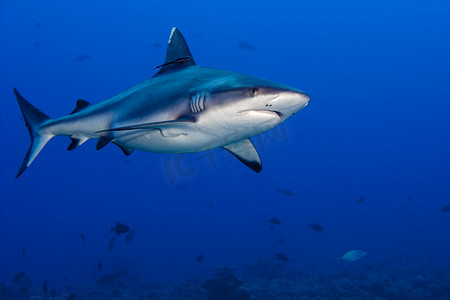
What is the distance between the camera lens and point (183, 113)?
2.85 metres

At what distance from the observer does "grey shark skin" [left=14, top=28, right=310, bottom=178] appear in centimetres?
243

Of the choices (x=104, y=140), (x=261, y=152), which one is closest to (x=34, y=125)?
(x=104, y=140)

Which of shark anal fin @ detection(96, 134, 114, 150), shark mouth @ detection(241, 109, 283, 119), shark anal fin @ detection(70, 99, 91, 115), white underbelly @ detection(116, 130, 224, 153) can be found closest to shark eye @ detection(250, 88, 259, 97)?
shark mouth @ detection(241, 109, 283, 119)

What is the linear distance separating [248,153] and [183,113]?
1.36 metres

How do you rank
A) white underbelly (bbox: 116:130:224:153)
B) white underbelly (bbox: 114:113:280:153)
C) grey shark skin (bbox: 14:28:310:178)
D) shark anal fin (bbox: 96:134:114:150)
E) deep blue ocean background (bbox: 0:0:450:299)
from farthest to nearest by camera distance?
deep blue ocean background (bbox: 0:0:450:299), shark anal fin (bbox: 96:134:114:150), white underbelly (bbox: 116:130:224:153), white underbelly (bbox: 114:113:280:153), grey shark skin (bbox: 14:28:310:178)

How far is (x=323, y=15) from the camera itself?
85.2m

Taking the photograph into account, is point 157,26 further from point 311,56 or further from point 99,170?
point 99,170

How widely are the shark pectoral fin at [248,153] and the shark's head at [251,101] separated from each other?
107 centimetres

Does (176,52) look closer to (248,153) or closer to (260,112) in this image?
(248,153)

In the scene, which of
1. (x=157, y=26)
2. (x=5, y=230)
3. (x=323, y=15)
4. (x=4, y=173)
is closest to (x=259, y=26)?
(x=323, y=15)

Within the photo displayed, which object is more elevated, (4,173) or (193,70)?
(4,173)

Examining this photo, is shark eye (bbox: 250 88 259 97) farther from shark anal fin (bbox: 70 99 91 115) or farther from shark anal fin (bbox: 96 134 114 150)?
shark anal fin (bbox: 70 99 91 115)

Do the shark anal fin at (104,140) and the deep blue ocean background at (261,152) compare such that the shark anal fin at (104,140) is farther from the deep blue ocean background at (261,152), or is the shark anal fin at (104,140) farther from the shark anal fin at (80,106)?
the deep blue ocean background at (261,152)

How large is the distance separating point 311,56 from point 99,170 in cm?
9109
